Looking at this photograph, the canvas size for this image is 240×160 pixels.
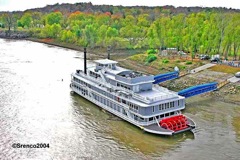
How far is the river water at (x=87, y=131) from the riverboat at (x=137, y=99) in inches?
40.5

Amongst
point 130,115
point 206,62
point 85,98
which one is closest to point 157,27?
point 206,62

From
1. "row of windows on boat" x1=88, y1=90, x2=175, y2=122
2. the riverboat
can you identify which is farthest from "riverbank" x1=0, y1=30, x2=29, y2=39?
"row of windows on boat" x1=88, y1=90, x2=175, y2=122

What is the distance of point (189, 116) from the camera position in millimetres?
41344

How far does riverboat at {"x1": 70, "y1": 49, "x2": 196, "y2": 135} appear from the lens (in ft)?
118

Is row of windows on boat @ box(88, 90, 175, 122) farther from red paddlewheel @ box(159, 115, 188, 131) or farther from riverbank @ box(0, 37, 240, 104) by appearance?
riverbank @ box(0, 37, 240, 104)

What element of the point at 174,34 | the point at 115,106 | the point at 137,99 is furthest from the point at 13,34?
the point at 137,99

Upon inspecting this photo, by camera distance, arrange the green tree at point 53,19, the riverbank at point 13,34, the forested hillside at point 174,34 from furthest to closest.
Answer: the green tree at point 53,19 → the riverbank at point 13,34 → the forested hillside at point 174,34

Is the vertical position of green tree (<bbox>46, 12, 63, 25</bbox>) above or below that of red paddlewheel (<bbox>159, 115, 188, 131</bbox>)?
above

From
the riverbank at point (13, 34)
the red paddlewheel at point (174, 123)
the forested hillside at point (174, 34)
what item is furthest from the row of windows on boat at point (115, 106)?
the riverbank at point (13, 34)

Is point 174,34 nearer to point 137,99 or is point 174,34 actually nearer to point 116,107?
point 116,107

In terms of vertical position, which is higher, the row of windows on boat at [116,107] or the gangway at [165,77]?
the gangway at [165,77]

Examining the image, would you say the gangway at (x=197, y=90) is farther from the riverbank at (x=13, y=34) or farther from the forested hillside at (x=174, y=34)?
the riverbank at (x=13, y=34)

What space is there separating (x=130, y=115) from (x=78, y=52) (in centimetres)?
5646

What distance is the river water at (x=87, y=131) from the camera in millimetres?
31812
